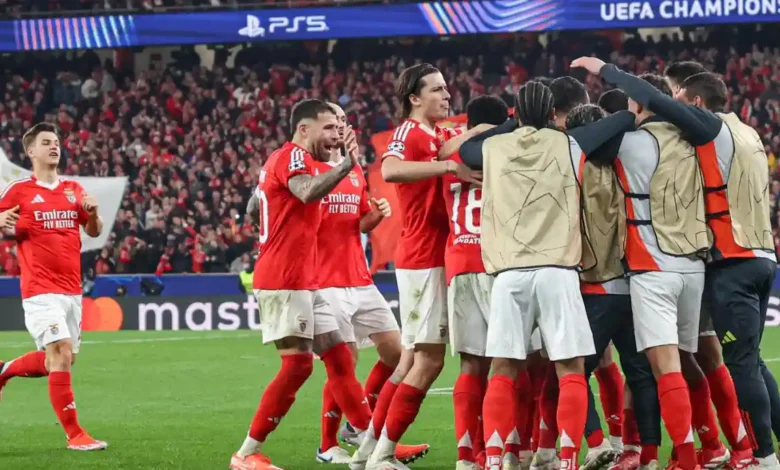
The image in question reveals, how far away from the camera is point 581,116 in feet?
22.6

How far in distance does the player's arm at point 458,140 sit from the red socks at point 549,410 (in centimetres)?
128

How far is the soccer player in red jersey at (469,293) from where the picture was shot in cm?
684

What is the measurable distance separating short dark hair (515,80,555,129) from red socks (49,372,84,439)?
4.16 m

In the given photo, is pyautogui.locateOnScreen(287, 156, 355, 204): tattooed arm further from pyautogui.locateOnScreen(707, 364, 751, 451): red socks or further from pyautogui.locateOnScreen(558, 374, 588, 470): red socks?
pyautogui.locateOnScreen(707, 364, 751, 451): red socks

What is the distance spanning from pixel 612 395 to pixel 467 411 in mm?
1233

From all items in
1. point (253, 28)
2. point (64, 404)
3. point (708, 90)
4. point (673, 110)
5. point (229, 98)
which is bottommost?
point (64, 404)

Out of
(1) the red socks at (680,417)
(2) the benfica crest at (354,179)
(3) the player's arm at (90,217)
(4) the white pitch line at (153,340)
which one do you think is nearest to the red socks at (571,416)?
(1) the red socks at (680,417)

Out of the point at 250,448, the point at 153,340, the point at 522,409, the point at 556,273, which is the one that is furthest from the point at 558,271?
the point at 153,340

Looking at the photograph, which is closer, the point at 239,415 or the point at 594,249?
the point at 594,249

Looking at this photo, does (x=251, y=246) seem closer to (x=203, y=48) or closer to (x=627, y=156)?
(x=203, y=48)

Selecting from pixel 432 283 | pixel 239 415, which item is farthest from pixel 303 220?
pixel 239 415

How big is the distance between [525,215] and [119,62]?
28.4m

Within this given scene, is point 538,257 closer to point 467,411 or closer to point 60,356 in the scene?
point 467,411

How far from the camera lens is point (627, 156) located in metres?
6.62
